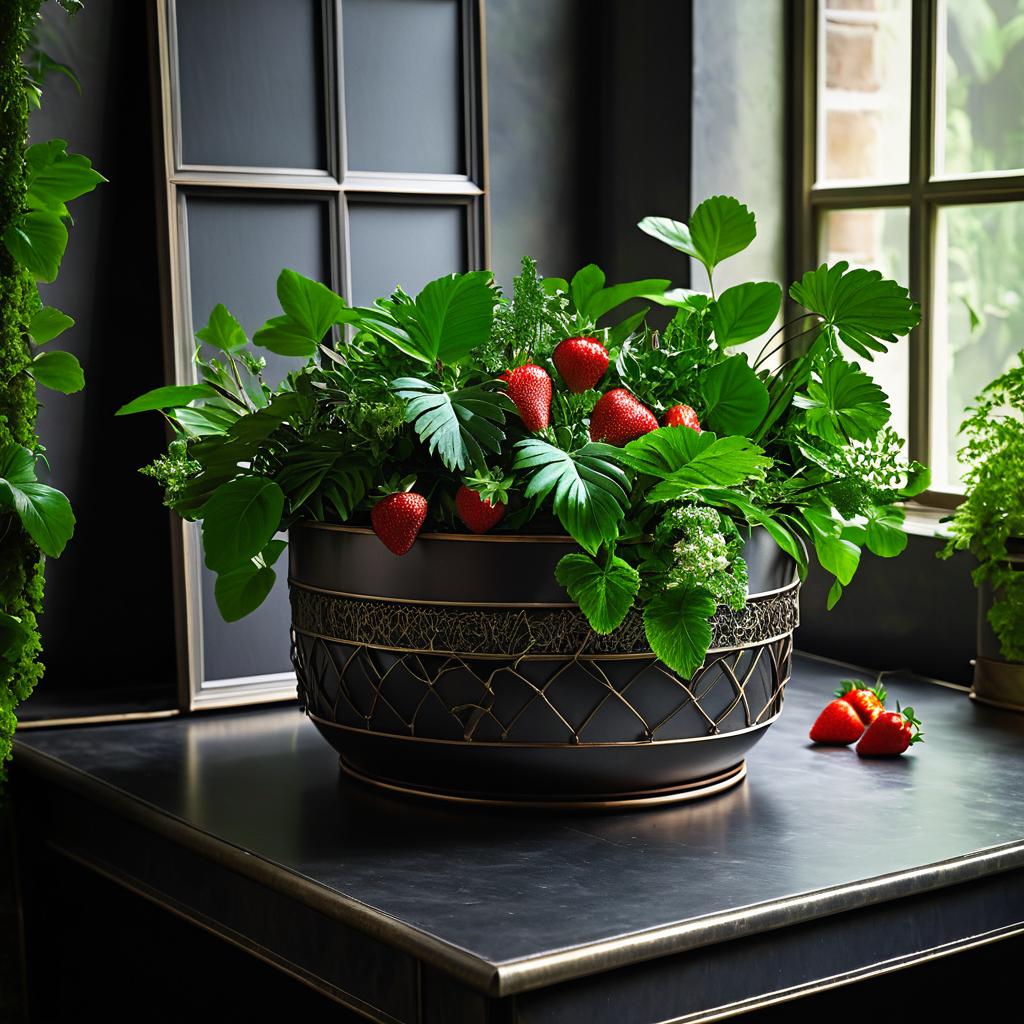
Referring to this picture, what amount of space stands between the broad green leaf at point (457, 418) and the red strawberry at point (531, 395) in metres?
0.01

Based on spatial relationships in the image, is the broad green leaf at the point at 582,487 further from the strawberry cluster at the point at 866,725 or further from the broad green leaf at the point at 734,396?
the strawberry cluster at the point at 866,725

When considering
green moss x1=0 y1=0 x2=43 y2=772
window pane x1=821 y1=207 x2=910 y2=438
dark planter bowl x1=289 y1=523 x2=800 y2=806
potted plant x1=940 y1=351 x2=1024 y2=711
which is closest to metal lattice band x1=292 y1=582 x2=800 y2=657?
dark planter bowl x1=289 y1=523 x2=800 y2=806

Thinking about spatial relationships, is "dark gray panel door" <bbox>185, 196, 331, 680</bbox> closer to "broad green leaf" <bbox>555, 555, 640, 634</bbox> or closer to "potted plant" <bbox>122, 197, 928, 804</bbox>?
"potted plant" <bbox>122, 197, 928, 804</bbox>

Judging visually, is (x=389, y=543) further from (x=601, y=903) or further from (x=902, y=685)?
(x=902, y=685)

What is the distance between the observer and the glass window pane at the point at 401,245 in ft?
6.51

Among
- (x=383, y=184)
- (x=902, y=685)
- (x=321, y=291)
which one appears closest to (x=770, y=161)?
(x=383, y=184)

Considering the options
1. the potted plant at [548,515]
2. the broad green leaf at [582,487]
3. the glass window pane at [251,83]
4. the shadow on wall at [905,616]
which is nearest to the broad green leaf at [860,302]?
the potted plant at [548,515]

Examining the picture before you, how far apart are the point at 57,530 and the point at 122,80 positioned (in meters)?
0.78

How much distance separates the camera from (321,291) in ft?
4.65

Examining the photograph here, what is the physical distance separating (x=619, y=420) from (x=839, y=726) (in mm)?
522

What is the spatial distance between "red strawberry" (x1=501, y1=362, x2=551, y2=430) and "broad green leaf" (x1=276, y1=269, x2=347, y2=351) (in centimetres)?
21

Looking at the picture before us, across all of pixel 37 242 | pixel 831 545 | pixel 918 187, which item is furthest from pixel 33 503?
pixel 918 187

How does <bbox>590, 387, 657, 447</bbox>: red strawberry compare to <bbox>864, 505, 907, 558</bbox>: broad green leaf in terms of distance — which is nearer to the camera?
<bbox>590, 387, 657, 447</bbox>: red strawberry

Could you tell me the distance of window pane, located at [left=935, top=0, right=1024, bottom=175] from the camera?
201 cm
